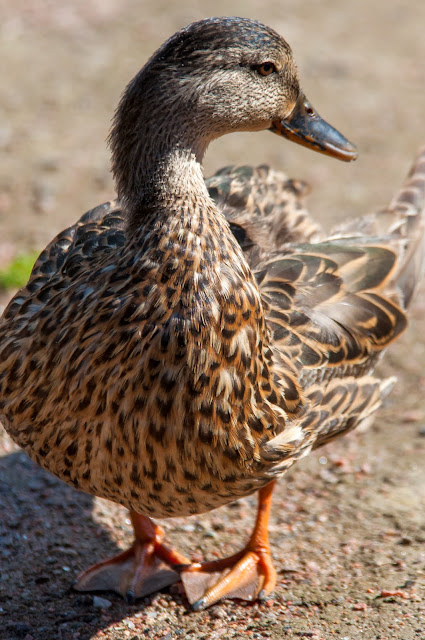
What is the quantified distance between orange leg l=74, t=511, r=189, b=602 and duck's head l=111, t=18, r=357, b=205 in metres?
1.79

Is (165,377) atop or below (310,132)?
below

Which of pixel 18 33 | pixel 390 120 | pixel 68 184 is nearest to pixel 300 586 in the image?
pixel 68 184

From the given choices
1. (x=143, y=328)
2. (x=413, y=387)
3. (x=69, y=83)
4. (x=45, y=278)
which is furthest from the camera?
(x=69, y=83)

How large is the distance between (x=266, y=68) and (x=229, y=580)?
2.18 metres

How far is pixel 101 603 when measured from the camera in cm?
356

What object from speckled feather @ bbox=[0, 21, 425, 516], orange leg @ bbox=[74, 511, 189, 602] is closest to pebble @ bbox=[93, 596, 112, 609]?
orange leg @ bbox=[74, 511, 189, 602]

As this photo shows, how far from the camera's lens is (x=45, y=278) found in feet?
11.7

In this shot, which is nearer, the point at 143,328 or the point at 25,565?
the point at 143,328

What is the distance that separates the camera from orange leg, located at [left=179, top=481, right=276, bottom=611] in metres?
3.63

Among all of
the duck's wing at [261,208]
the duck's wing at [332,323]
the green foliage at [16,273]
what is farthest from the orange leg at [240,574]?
the green foliage at [16,273]

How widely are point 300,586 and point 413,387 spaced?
1.82 metres

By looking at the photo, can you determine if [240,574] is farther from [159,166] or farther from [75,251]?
[159,166]

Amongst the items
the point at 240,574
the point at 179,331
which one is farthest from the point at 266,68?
the point at 240,574

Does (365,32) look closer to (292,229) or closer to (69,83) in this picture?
(69,83)
